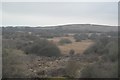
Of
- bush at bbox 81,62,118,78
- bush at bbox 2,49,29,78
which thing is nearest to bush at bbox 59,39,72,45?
bush at bbox 2,49,29,78

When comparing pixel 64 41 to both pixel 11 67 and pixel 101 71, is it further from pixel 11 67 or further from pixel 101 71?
pixel 101 71

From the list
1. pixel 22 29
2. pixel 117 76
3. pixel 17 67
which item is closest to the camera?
pixel 117 76

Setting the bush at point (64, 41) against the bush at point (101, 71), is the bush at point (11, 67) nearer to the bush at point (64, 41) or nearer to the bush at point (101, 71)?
the bush at point (101, 71)

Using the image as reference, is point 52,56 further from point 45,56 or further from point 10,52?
point 10,52

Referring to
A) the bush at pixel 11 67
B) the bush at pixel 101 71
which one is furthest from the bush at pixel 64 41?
the bush at pixel 101 71

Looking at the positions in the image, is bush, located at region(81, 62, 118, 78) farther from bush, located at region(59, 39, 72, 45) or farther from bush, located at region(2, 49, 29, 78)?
bush, located at region(59, 39, 72, 45)

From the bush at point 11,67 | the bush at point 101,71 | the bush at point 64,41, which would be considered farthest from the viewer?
the bush at point 64,41

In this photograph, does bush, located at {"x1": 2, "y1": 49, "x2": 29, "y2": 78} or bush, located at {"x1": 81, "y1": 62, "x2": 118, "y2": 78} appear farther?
bush, located at {"x1": 2, "y1": 49, "x2": 29, "y2": 78}

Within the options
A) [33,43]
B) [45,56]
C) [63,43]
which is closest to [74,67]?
[45,56]

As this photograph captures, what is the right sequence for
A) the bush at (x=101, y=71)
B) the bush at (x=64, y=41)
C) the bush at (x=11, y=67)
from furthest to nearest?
the bush at (x=64, y=41)
the bush at (x=11, y=67)
the bush at (x=101, y=71)

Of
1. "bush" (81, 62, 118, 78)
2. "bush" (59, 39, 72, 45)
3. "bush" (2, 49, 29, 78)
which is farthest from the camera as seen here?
"bush" (59, 39, 72, 45)

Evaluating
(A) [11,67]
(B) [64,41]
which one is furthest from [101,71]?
(B) [64,41]
